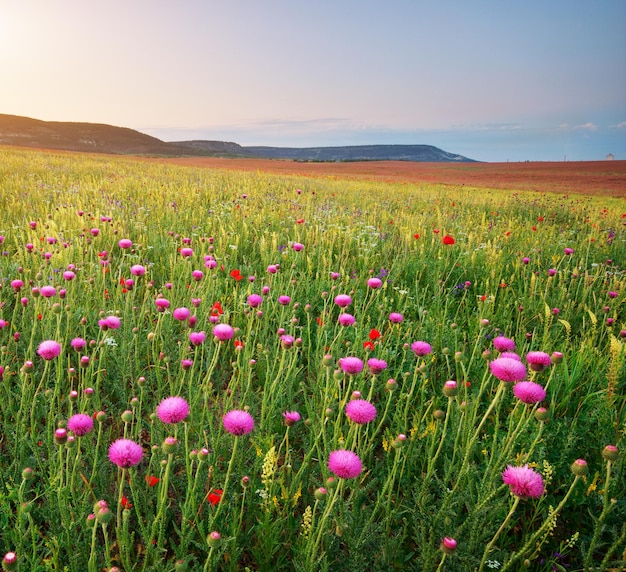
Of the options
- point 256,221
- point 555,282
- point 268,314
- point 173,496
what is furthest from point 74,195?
point 555,282

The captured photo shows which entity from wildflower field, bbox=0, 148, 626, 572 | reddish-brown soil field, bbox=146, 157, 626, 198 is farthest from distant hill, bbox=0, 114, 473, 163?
wildflower field, bbox=0, 148, 626, 572

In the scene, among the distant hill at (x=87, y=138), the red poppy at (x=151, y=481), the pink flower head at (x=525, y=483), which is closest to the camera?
the pink flower head at (x=525, y=483)

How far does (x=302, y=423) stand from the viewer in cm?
216

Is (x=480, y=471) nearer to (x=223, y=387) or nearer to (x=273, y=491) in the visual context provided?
(x=273, y=491)

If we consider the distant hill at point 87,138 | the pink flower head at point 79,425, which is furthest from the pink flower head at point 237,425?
the distant hill at point 87,138

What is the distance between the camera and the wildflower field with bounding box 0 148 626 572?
4.50ft

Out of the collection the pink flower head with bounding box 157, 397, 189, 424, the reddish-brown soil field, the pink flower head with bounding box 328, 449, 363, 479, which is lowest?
the pink flower head with bounding box 328, 449, 363, 479

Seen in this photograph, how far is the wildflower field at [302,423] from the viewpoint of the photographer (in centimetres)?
137

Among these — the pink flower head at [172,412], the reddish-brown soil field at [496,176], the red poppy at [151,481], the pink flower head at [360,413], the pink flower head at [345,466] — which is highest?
the reddish-brown soil field at [496,176]

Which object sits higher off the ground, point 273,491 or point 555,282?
point 555,282

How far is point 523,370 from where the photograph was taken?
1432mm

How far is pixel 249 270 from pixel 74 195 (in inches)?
165

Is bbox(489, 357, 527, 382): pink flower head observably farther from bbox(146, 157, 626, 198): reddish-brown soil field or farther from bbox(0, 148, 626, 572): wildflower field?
bbox(146, 157, 626, 198): reddish-brown soil field

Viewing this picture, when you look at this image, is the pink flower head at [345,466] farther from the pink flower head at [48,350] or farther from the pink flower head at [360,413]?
the pink flower head at [48,350]
